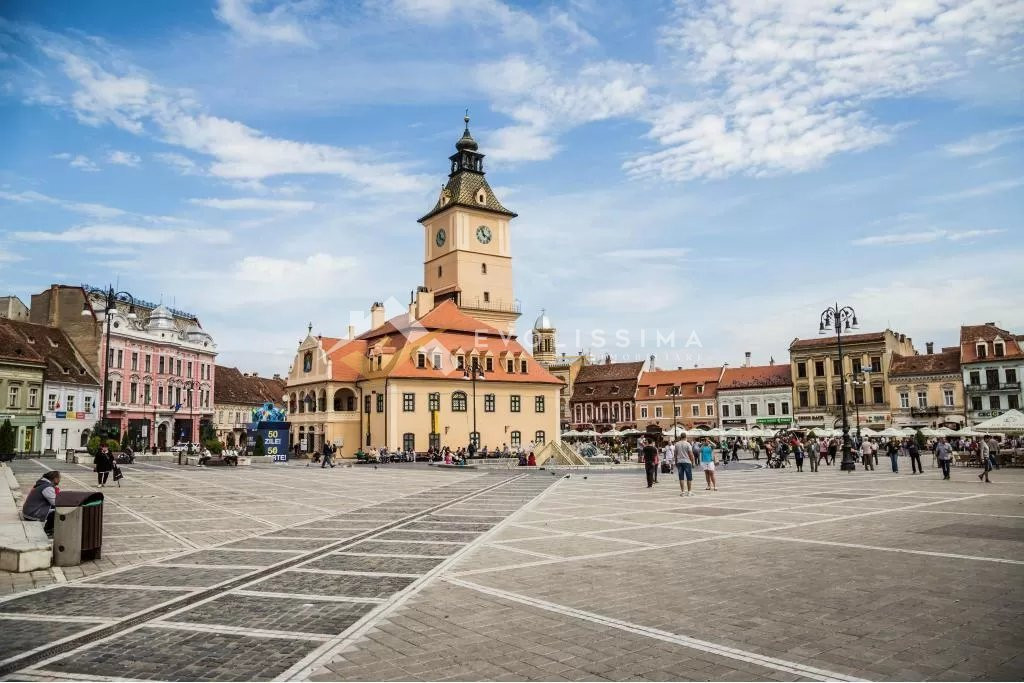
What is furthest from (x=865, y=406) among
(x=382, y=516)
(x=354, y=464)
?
(x=382, y=516)

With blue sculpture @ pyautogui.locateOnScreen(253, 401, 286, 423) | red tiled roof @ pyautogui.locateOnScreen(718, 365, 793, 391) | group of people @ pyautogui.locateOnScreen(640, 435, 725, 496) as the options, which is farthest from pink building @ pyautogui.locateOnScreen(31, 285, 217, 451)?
red tiled roof @ pyautogui.locateOnScreen(718, 365, 793, 391)

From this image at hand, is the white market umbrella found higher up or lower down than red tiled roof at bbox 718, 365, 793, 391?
lower down

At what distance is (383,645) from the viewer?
6613mm

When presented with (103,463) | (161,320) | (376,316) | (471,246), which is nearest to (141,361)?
(161,320)

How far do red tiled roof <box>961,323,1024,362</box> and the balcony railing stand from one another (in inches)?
93.9

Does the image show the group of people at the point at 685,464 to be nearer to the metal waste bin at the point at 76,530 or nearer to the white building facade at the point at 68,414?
the metal waste bin at the point at 76,530

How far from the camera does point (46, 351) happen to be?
195 feet

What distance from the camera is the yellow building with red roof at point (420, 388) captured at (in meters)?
53.4

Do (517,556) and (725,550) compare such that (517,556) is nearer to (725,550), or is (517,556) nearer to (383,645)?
(725,550)

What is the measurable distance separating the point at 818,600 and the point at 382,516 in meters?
11.0

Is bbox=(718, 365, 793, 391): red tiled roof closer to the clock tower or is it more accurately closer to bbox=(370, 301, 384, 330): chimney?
the clock tower

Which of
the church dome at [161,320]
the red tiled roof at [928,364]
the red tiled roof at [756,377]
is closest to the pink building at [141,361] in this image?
the church dome at [161,320]

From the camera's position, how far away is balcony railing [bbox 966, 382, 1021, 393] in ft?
210

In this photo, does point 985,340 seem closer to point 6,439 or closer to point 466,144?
point 466,144
